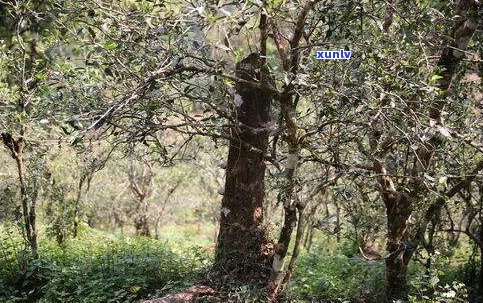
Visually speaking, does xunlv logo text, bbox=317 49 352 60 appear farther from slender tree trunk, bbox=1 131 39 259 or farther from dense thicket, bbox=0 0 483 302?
slender tree trunk, bbox=1 131 39 259

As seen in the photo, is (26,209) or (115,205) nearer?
(26,209)

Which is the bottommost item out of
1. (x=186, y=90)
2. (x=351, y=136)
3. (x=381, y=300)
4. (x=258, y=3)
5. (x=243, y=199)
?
(x=381, y=300)

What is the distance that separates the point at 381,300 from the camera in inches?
236

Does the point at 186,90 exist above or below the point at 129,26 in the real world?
below

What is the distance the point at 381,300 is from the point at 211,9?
13.7 feet

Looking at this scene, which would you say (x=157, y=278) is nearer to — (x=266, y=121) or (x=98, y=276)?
(x=98, y=276)


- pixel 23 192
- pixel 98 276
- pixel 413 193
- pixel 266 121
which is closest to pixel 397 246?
pixel 413 193

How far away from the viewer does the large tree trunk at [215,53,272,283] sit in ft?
19.7

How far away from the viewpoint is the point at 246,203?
6.07m

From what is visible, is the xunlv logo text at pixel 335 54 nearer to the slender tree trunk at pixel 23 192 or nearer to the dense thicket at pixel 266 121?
the dense thicket at pixel 266 121

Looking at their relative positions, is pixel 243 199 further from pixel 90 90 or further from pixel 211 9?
pixel 211 9

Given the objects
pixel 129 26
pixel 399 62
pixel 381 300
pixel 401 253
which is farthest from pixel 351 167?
pixel 129 26

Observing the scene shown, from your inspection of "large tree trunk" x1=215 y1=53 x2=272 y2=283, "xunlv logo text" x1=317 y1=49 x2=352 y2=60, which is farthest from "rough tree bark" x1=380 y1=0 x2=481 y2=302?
"large tree trunk" x1=215 y1=53 x2=272 y2=283

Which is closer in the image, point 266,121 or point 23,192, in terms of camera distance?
point 266,121
